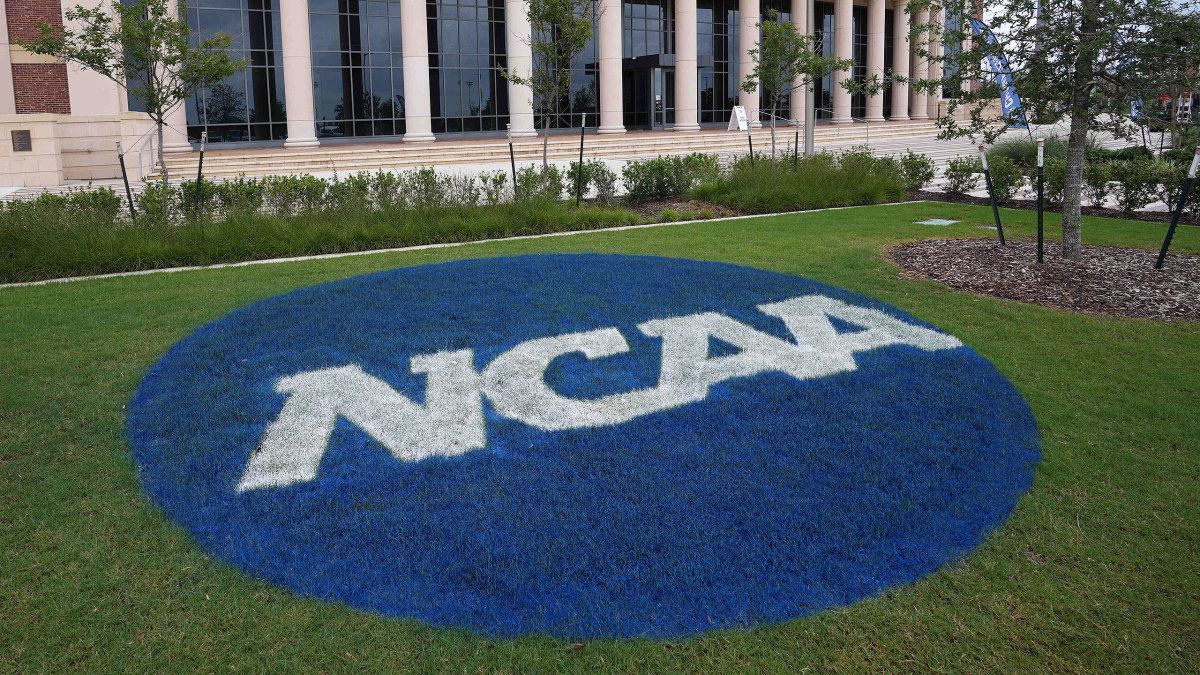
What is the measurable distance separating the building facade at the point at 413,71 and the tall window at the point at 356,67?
5 centimetres

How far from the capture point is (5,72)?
2711cm

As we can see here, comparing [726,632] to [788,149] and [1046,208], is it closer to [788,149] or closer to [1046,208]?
[1046,208]

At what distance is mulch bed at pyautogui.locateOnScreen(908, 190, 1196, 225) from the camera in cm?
1595

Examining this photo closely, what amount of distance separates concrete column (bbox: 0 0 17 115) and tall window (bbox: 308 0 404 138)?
11.2 meters

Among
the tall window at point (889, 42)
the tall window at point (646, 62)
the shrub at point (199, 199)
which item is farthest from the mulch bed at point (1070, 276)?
the tall window at point (889, 42)

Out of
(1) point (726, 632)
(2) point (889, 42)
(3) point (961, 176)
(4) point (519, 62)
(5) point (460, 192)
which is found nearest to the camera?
(1) point (726, 632)

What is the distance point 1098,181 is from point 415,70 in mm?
24322

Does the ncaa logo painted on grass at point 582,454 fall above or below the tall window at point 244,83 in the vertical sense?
below

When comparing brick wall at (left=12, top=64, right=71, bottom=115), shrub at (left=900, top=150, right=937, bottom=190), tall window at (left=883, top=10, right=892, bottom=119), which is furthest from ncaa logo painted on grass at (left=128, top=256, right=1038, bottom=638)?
tall window at (left=883, top=10, right=892, bottom=119)

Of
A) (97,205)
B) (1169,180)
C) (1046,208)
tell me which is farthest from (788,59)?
(97,205)

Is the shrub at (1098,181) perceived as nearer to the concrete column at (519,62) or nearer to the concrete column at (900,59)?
the concrete column at (519,62)

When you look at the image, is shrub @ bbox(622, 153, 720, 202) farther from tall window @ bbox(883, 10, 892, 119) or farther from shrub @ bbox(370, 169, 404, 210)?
tall window @ bbox(883, 10, 892, 119)

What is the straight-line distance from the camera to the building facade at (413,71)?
2791 cm

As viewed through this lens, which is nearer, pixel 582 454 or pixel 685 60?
pixel 582 454
